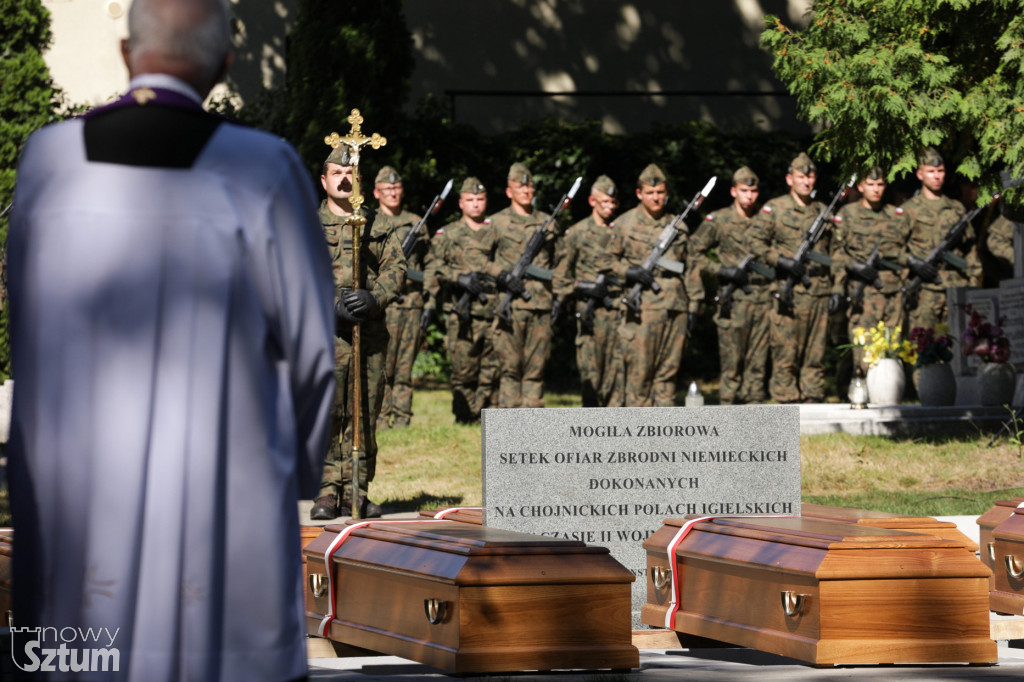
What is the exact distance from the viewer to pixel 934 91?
39.5ft

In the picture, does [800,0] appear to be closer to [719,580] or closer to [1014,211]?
[1014,211]

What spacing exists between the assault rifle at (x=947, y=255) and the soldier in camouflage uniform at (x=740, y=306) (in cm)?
140

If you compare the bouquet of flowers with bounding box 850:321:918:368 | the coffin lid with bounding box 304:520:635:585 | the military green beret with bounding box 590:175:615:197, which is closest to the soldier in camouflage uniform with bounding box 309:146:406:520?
the coffin lid with bounding box 304:520:635:585

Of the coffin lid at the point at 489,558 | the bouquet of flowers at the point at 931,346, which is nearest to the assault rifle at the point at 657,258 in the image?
the bouquet of flowers at the point at 931,346

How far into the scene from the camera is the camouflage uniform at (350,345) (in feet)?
30.5

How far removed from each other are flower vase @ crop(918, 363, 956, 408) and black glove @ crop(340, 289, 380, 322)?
21.9ft

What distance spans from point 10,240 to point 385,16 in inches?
608

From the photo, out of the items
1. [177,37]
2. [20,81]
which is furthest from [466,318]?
[177,37]

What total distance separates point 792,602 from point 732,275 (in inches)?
409

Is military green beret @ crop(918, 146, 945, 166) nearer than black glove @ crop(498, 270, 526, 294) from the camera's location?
No

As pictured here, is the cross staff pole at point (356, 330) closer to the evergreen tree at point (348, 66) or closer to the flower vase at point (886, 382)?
the flower vase at point (886, 382)

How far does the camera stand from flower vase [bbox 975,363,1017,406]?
13.7 metres

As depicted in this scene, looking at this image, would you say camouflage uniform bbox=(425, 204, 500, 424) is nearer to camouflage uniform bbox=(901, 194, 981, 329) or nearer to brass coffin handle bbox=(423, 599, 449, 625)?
camouflage uniform bbox=(901, 194, 981, 329)

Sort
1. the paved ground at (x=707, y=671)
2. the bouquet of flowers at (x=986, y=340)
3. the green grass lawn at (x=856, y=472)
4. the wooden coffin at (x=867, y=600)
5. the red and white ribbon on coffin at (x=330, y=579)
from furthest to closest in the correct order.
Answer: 1. the bouquet of flowers at (x=986, y=340)
2. the green grass lawn at (x=856, y=472)
3. the red and white ribbon on coffin at (x=330, y=579)
4. the wooden coffin at (x=867, y=600)
5. the paved ground at (x=707, y=671)
